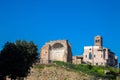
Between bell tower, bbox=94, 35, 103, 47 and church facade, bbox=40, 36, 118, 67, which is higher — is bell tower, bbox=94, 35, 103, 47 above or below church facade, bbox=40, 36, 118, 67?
above

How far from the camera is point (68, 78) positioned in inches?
3221

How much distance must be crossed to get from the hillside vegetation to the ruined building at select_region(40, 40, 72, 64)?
12121 mm

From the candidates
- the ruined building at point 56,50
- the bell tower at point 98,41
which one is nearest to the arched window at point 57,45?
the ruined building at point 56,50

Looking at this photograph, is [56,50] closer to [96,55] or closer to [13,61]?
[96,55]

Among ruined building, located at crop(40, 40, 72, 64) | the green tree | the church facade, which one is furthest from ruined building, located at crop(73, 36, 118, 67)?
the green tree

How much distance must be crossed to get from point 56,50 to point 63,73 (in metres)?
21.9

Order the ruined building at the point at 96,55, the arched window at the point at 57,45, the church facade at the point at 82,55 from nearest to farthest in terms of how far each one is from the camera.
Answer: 1. the church facade at the point at 82,55
2. the arched window at the point at 57,45
3. the ruined building at the point at 96,55

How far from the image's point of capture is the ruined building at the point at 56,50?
102 meters

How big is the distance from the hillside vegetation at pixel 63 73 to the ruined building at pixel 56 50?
39.8 feet

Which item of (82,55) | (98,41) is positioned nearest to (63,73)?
(82,55)

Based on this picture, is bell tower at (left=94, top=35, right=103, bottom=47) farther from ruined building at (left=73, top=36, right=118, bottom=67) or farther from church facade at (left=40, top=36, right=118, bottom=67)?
ruined building at (left=73, top=36, right=118, bottom=67)

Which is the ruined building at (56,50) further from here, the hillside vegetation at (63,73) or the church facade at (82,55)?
the hillside vegetation at (63,73)

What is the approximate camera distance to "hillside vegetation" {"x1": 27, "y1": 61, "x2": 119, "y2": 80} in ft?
270

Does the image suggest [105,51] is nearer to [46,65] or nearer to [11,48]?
[46,65]
